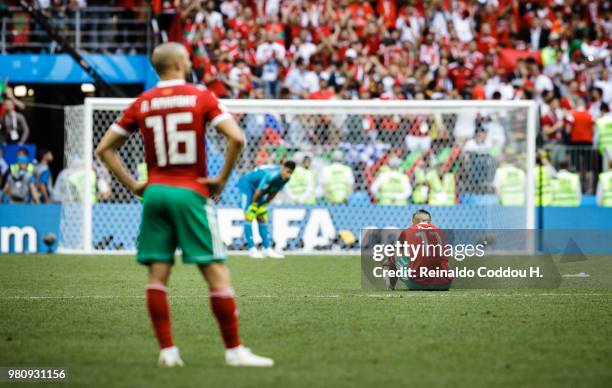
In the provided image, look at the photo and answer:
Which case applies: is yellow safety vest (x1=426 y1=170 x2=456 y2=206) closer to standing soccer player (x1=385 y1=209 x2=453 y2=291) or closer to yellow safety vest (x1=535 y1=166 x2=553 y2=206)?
yellow safety vest (x1=535 y1=166 x2=553 y2=206)

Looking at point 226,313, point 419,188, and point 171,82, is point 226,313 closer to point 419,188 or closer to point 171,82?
point 171,82

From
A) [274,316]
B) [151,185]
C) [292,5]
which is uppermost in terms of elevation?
[292,5]

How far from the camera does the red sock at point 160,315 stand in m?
6.74

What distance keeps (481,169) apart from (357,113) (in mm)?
2442

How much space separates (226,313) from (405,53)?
1879 cm

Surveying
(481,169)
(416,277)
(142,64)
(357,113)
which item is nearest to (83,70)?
(142,64)

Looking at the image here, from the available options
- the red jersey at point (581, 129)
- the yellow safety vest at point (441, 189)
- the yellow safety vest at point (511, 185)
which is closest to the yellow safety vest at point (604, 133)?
the red jersey at point (581, 129)

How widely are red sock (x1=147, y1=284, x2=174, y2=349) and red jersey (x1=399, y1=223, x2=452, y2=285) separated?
16.3 ft

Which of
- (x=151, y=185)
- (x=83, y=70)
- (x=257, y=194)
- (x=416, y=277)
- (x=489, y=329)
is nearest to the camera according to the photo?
(x=151, y=185)

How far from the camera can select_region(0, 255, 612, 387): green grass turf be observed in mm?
6391

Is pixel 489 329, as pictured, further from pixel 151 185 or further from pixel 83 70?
pixel 83 70

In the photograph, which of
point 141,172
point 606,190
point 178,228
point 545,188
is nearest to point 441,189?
point 545,188

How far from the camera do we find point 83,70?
2442 cm

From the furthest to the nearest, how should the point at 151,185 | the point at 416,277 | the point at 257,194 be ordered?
1. the point at 257,194
2. the point at 416,277
3. the point at 151,185
